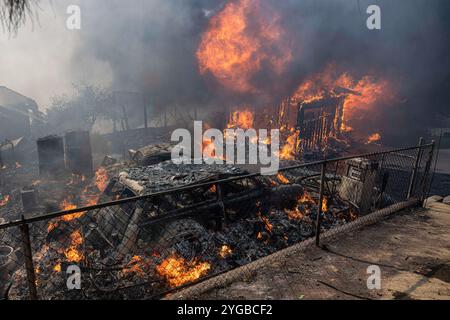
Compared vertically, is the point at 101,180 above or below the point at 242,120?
below

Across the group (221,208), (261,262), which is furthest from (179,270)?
(261,262)

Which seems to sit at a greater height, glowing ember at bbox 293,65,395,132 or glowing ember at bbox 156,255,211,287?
glowing ember at bbox 293,65,395,132

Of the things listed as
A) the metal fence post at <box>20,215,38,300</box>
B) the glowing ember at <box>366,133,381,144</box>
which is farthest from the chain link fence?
the glowing ember at <box>366,133,381,144</box>

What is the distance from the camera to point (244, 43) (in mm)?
25781

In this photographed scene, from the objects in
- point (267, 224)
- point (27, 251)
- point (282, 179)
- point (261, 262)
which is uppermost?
point (27, 251)

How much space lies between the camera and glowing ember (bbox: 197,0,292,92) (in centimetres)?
2575

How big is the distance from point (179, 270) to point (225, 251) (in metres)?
1.24

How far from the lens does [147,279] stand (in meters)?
5.63

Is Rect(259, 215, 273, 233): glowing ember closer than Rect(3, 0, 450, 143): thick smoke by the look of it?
Yes

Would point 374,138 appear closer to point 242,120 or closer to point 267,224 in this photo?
point 242,120

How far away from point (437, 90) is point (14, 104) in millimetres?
46395

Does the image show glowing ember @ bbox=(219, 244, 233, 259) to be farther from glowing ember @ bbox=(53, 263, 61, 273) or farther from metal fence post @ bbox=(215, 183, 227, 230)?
glowing ember @ bbox=(53, 263, 61, 273)

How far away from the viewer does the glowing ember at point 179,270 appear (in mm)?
5633

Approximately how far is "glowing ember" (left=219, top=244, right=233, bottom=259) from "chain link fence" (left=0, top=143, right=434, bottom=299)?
0.02m
